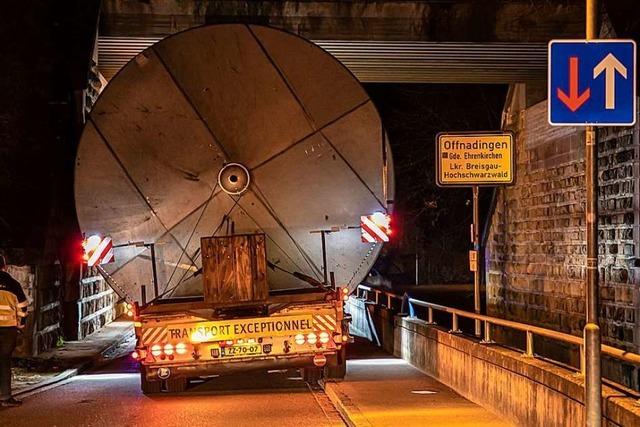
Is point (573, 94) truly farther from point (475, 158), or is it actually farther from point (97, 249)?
point (97, 249)

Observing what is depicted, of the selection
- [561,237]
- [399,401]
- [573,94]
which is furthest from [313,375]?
[573,94]

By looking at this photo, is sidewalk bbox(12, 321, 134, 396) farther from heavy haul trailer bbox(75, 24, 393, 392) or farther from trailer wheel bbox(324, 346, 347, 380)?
trailer wheel bbox(324, 346, 347, 380)

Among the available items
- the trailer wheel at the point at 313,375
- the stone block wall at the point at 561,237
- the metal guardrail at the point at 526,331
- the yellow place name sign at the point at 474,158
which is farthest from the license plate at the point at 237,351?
the stone block wall at the point at 561,237

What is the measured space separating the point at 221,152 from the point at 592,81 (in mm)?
6125

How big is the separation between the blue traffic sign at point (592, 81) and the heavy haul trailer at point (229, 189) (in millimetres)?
5668

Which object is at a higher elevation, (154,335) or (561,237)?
(561,237)

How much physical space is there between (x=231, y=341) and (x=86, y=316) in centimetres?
1168

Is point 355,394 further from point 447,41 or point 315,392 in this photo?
point 447,41

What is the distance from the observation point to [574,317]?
1945 centimetres

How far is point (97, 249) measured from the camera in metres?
12.6

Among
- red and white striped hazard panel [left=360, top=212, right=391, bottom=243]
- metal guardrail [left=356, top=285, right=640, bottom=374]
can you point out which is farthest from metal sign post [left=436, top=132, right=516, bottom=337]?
metal guardrail [left=356, top=285, right=640, bottom=374]

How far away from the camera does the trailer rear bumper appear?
12836 millimetres

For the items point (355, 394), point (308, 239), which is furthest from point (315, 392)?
point (308, 239)

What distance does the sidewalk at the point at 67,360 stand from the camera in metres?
15.5
